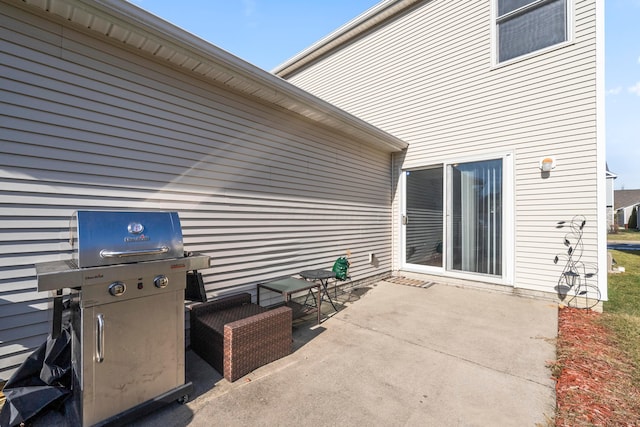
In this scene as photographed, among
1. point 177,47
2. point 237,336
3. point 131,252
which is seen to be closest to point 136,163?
point 177,47

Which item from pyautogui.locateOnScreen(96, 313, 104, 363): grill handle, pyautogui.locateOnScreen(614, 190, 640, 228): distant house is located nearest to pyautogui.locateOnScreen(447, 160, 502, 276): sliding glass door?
pyautogui.locateOnScreen(96, 313, 104, 363): grill handle

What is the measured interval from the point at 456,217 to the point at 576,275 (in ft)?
6.46

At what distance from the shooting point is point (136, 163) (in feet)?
9.15

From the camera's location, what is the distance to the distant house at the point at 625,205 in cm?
2800

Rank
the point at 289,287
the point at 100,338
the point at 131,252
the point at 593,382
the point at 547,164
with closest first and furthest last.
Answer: the point at 100,338, the point at 131,252, the point at 593,382, the point at 289,287, the point at 547,164

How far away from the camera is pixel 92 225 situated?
178cm

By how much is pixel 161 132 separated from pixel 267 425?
2.84m

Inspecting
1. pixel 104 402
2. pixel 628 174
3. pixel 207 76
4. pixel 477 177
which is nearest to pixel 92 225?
pixel 104 402

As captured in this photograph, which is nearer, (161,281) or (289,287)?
(161,281)

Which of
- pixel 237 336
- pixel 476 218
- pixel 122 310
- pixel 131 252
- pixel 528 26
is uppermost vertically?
pixel 528 26

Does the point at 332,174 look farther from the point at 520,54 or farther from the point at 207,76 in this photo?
the point at 520,54

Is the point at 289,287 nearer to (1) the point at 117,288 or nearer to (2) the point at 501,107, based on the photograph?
(1) the point at 117,288

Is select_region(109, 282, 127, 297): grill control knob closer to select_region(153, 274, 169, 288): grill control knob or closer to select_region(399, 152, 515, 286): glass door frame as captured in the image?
select_region(153, 274, 169, 288): grill control knob

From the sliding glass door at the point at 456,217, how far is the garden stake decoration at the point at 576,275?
869 millimetres
